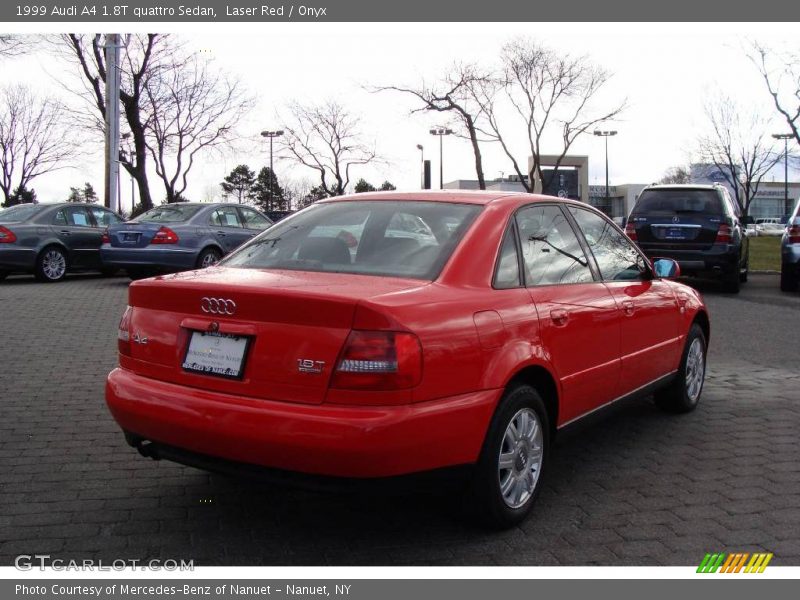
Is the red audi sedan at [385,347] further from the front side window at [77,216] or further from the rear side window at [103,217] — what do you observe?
the rear side window at [103,217]

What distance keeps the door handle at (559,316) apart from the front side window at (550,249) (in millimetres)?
165

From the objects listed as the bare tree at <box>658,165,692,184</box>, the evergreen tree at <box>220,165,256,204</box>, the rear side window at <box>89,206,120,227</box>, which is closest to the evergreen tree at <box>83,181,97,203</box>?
the evergreen tree at <box>220,165,256,204</box>

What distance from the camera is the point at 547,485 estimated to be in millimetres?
4379

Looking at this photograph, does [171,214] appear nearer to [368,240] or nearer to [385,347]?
[368,240]

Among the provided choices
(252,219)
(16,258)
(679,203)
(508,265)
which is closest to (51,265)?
(16,258)

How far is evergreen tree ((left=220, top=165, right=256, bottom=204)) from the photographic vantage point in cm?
7562

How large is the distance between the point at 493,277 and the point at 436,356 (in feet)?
2.24

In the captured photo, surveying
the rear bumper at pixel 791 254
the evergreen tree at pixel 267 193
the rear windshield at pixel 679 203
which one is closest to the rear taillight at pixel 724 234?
the rear windshield at pixel 679 203

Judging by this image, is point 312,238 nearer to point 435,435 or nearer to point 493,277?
point 493,277

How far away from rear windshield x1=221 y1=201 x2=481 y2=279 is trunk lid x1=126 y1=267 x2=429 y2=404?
7.3 inches

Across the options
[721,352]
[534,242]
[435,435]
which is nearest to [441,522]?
[435,435]

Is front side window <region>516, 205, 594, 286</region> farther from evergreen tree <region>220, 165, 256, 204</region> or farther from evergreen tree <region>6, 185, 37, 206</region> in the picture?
evergreen tree <region>220, 165, 256, 204</region>

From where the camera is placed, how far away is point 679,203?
45.2 ft

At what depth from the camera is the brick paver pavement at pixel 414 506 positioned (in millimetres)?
3469
